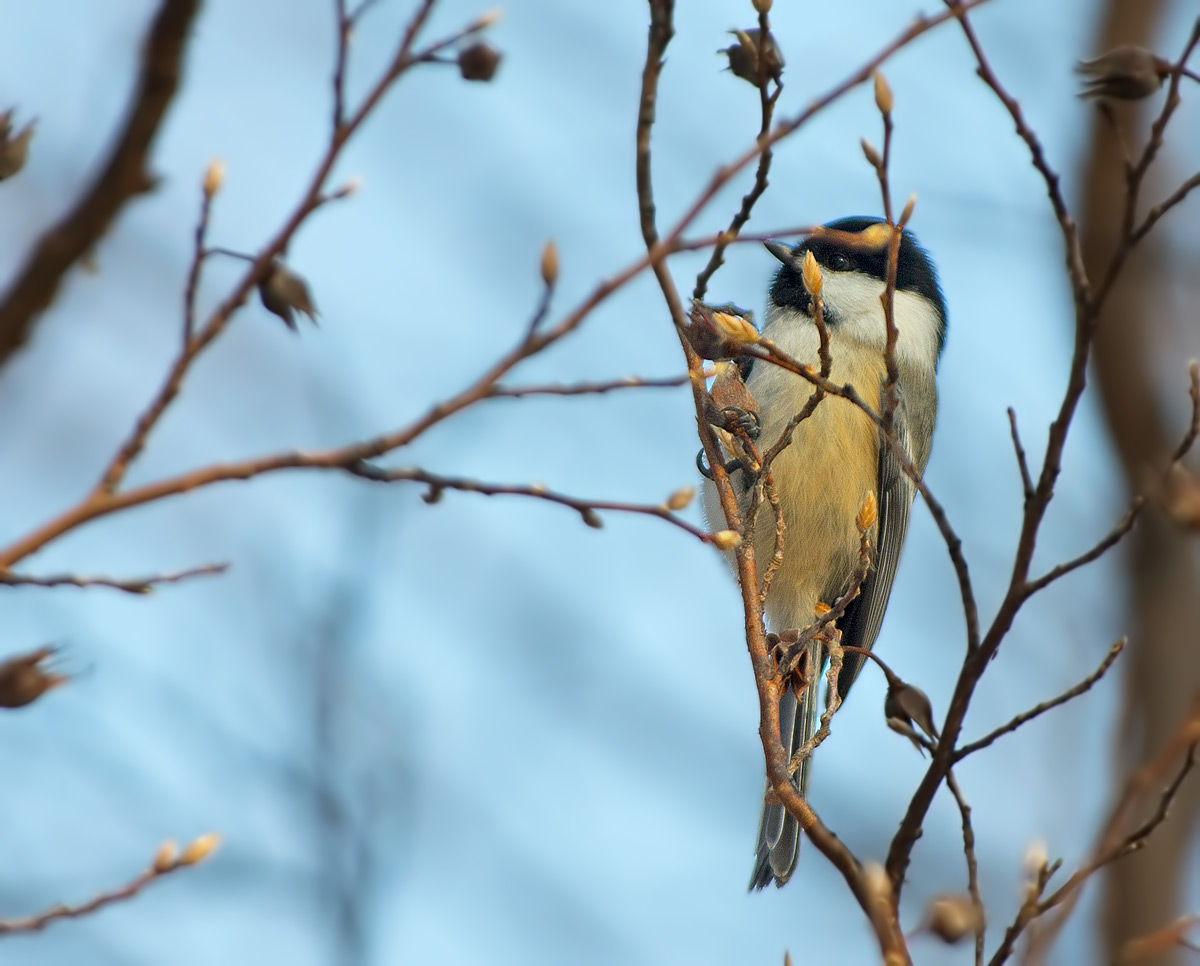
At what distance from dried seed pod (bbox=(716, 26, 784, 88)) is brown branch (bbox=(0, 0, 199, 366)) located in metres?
1.05

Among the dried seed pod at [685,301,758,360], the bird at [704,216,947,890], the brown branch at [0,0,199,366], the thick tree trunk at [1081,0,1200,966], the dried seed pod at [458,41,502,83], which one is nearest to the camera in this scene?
the brown branch at [0,0,199,366]

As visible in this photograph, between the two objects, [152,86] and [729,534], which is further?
[729,534]

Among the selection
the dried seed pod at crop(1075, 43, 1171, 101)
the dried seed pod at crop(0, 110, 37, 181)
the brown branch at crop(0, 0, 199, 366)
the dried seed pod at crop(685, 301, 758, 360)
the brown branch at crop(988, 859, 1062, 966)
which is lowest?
the brown branch at crop(988, 859, 1062, 966)

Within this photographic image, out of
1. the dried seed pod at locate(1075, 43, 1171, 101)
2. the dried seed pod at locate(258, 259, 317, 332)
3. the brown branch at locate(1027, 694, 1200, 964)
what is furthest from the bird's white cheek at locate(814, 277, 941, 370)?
the dried seed pod at locate(258, 259, 317, 332)

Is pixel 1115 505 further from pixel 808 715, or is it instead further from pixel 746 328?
pixel 746 328

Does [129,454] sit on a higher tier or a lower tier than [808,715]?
lower

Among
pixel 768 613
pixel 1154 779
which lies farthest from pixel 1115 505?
pixel 1154 779

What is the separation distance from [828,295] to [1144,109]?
3.34m

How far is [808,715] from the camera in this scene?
3982mm

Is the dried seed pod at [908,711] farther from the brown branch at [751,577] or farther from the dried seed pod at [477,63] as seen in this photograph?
the dried seed pod at [477,63]

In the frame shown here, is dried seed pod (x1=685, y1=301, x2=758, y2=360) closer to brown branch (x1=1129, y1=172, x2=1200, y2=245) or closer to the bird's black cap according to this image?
brown branch (x1=1129, y1=172, x2=1200, y2=245)

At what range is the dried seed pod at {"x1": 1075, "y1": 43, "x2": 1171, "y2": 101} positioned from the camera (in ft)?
6.28

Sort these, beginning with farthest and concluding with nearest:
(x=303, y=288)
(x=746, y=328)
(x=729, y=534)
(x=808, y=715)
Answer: (x=808, y=715)
(x=746, y=328)
(x=729, y=534)
(x=303, y=288)

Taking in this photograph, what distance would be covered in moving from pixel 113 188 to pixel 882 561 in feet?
10.6
